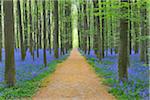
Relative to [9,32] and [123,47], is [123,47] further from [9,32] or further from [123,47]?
[9,32]

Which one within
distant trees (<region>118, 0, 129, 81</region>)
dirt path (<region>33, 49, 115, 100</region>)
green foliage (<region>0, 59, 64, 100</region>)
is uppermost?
distant trees (<region>118, 0, 129, 81</region>)

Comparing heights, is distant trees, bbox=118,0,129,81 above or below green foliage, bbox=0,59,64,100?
above

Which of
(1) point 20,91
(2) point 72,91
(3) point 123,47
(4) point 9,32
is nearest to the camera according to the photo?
(1) point 20,91

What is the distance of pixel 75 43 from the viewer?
449 feet

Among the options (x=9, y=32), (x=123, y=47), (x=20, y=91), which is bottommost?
(x=20, y=91)

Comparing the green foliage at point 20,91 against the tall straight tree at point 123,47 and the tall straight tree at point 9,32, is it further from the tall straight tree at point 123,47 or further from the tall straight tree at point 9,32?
the tall straight tree at point 123,47

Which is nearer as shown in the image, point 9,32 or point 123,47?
point 9,32

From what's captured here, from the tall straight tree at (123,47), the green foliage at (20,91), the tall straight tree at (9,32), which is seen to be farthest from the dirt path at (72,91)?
the tall straight tree at (9,32)

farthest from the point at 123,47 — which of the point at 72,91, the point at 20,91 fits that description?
the point at 20,91

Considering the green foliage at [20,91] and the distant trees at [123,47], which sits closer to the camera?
the green foliage at [20,91]

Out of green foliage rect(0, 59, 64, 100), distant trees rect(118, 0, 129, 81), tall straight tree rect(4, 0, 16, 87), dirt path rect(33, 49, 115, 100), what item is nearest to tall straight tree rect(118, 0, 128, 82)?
distant trees rect(118, 0, 129, 81)

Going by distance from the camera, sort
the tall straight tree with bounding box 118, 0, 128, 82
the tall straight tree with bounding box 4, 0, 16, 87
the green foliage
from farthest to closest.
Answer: the tall straight tree with bounding box 118, 0, 128, 82, the tall straight tree with bounding box 4, 0, 16, 87, the green foliage

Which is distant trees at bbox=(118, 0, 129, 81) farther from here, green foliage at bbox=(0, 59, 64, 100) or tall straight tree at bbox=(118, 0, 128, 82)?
green foliage at bbox=(0, 59, 64, 100)

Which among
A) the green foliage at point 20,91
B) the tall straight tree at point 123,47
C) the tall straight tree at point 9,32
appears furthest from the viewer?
the tall straight tree at point 123,47
